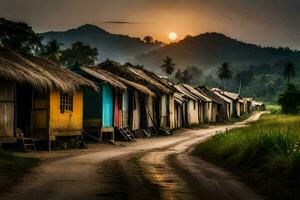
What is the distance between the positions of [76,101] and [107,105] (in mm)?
5589

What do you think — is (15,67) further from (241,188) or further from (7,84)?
(241,188)

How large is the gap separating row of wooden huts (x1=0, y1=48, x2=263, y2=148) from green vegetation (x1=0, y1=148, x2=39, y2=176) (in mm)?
4304

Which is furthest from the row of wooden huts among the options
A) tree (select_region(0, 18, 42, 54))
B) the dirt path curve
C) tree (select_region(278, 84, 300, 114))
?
tree (select_region(278, 84, 300, 114))

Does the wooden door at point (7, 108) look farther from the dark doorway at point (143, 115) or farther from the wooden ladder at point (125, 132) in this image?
the dark doorway at point (143, 115)

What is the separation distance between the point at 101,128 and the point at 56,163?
14304mm

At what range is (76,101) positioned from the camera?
1096 inches

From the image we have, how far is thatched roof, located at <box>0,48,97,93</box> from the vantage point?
21.2m

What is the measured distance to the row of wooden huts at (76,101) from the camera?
22.6m

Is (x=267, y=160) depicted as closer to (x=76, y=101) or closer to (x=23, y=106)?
(x=23, y=106)

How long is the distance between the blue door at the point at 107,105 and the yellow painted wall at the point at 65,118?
13.8 feet

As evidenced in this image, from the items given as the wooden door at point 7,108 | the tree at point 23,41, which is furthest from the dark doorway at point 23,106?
the tree at point 23,41

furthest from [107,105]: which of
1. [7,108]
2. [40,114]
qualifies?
[7,108]

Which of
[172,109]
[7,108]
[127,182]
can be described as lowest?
[127,182]

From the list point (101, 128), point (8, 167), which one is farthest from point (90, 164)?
point (101, 128)
